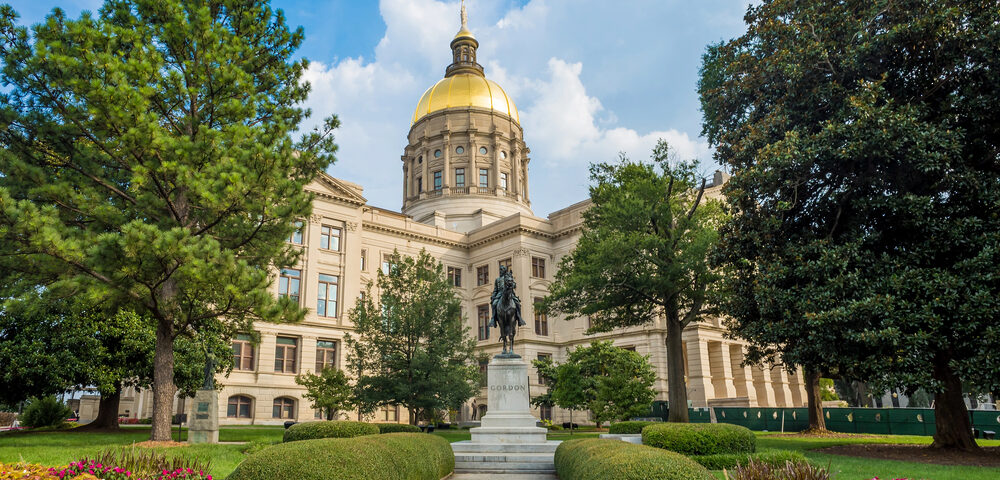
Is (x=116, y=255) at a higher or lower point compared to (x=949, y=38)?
lower

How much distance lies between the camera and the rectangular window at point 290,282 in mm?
44250

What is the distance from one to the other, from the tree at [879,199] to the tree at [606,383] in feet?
43.5

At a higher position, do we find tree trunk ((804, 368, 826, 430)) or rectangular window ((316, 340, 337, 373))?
rectangular window ((316, 340, 337, 373))

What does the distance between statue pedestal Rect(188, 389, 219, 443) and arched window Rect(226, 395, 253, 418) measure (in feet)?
67.9

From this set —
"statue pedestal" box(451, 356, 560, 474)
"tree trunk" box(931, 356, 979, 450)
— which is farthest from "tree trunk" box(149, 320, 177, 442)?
"tree trunk" box(931, 356, 979, 450)

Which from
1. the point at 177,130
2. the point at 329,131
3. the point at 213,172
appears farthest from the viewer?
the point at 329,131

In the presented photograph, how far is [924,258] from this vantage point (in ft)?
52.9

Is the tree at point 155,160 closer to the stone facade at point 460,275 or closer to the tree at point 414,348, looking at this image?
the tree at point 414,348

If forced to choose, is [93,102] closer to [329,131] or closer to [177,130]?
[177,130]

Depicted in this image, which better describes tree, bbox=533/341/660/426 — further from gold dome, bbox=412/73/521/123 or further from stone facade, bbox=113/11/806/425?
gold dome, bbox=412/73/521/123

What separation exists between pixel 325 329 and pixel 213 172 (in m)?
30.4

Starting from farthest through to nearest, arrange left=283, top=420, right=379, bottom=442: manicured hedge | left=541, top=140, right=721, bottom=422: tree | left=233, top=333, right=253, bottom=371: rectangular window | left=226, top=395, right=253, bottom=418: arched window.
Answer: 1. left=233, top=333, right=253, bottom=371: rectangular window
2. left=226, top=395, right=253, bottom=418: arched window
3. left=541, top=140, right=721, bottom=422: tree
4. left=283, top=420, right=379, bottom=442: manicured hedge

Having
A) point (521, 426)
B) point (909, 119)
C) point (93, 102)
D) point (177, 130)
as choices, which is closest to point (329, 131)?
point (177, 130)

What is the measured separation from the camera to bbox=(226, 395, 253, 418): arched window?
132 feet
